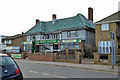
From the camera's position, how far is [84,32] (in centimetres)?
2811

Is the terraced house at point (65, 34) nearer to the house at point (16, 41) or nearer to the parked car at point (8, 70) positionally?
the house at point (16, 41)

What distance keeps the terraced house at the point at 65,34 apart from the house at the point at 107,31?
3548 millimetres

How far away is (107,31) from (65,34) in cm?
1045

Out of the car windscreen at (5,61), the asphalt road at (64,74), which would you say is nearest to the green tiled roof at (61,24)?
the asphalt road at (64,74)

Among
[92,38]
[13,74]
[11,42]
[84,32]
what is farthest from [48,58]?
[11,42]

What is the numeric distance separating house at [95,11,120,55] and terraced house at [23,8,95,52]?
355 centimetres

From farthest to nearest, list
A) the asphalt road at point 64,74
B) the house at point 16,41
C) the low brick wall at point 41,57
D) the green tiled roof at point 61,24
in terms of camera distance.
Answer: the house at point 16,41 → the green tiled roof at point 61,24 → the low brick wall at point 41,57 → the asphalt road at point 64,74

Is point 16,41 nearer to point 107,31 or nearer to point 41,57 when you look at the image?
point 41,57

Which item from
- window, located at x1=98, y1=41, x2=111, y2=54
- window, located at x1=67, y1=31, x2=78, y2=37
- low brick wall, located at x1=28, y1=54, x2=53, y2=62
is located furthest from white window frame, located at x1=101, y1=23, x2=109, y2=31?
low brick wall, located at x1=28, y1=54, x2=53, y2=62

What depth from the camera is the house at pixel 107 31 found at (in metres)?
23.4

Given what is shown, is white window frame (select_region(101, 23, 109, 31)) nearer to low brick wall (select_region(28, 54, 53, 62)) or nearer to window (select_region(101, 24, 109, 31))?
window (select_region(101, 24, 109, 31))

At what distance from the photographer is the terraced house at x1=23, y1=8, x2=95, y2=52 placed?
28444 mm

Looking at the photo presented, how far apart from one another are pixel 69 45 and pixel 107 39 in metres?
8.70

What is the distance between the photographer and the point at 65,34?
31.3 metres
